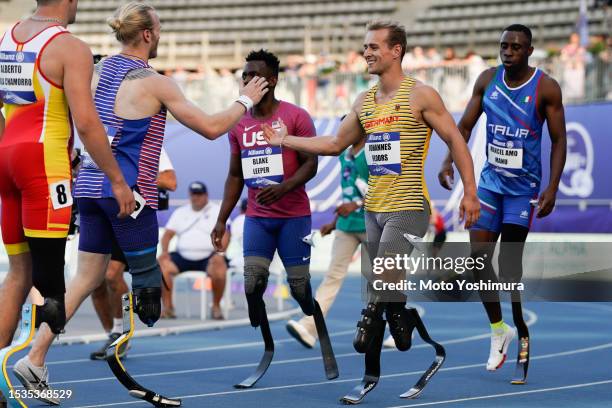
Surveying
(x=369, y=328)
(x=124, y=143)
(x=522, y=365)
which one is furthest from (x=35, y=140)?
(x=522, y=365)

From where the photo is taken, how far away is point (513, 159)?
8.18 meters

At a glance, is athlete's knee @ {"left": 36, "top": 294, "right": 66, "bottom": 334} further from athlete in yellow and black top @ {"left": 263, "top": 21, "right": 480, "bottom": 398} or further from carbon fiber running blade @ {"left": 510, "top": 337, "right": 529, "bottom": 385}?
carbon fiber running blade @ {"left": 510, "top": 337, "right": 529, "bottom": 385}

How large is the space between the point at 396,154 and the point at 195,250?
22.0 feet

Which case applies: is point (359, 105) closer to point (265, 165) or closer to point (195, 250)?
point (265, 165)

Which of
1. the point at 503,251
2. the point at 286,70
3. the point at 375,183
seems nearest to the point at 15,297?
the point at 375,183

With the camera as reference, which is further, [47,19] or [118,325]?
[118,325]

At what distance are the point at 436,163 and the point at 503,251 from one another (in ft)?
47.1

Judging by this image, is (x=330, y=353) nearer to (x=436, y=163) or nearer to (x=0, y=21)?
(x=436, y=163)

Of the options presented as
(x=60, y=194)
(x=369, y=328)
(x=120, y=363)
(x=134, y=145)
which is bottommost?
(x=120, y=363)

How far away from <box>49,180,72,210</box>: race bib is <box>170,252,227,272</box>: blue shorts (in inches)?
293

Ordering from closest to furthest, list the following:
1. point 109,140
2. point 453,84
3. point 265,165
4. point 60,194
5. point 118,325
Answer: point 60,194
point 109,140
point 265,165
point 118,325
point 453,84

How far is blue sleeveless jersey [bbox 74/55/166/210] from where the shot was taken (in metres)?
6.62

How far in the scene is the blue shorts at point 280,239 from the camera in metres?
8.10

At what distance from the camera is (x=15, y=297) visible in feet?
20.6
